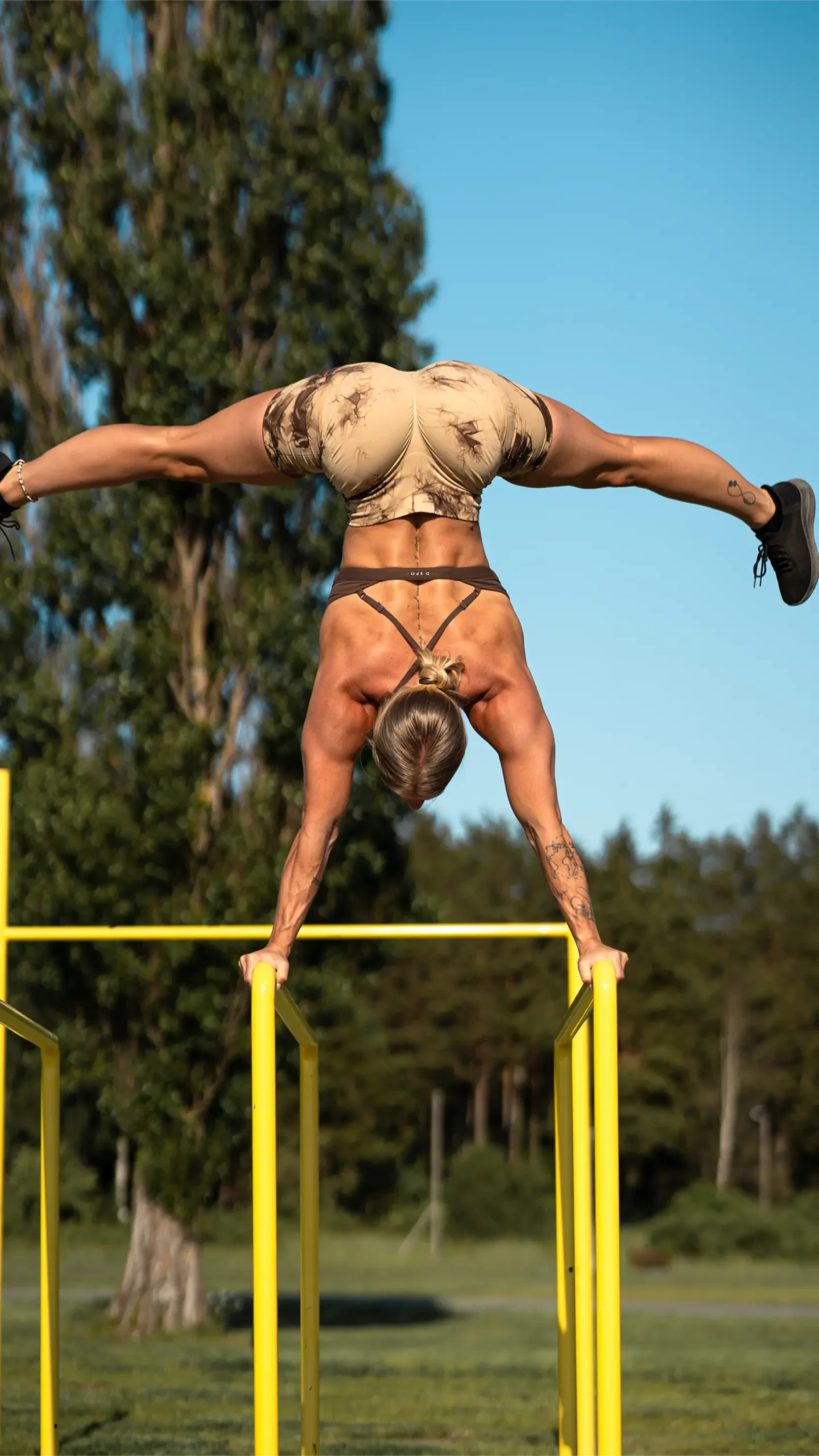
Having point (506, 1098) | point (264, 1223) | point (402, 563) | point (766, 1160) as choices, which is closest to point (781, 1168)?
point (766, 1160)

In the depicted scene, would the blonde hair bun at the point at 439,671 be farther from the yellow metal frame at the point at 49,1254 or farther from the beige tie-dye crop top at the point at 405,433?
the yellow metal frame at the point at 49,1254

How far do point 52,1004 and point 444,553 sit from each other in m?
9.99

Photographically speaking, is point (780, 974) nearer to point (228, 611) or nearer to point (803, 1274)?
point (803, 1274)

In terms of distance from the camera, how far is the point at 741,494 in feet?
13.6

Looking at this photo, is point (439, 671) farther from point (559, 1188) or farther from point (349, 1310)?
point (349, 1310)

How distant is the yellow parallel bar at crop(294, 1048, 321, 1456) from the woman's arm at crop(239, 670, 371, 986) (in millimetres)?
1114

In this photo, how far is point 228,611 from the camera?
13.4 m

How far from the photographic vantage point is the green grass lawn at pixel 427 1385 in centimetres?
782

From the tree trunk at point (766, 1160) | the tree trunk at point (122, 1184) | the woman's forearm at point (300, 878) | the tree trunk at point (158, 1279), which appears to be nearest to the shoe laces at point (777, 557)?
the woman's forearm at point (300, 878)

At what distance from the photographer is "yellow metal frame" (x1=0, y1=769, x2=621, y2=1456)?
2830 millimetres

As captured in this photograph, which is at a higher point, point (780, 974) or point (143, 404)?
point (143, 404)

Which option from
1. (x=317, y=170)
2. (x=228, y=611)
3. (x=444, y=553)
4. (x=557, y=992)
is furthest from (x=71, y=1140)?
(x=444, y=553)

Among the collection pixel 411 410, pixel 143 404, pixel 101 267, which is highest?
pixel 101 267

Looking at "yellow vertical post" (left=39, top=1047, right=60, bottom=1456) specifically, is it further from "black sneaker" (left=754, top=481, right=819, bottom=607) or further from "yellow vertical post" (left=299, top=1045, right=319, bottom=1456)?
"black sneaker" (left=754, top=481, right=819, bottom=607)
